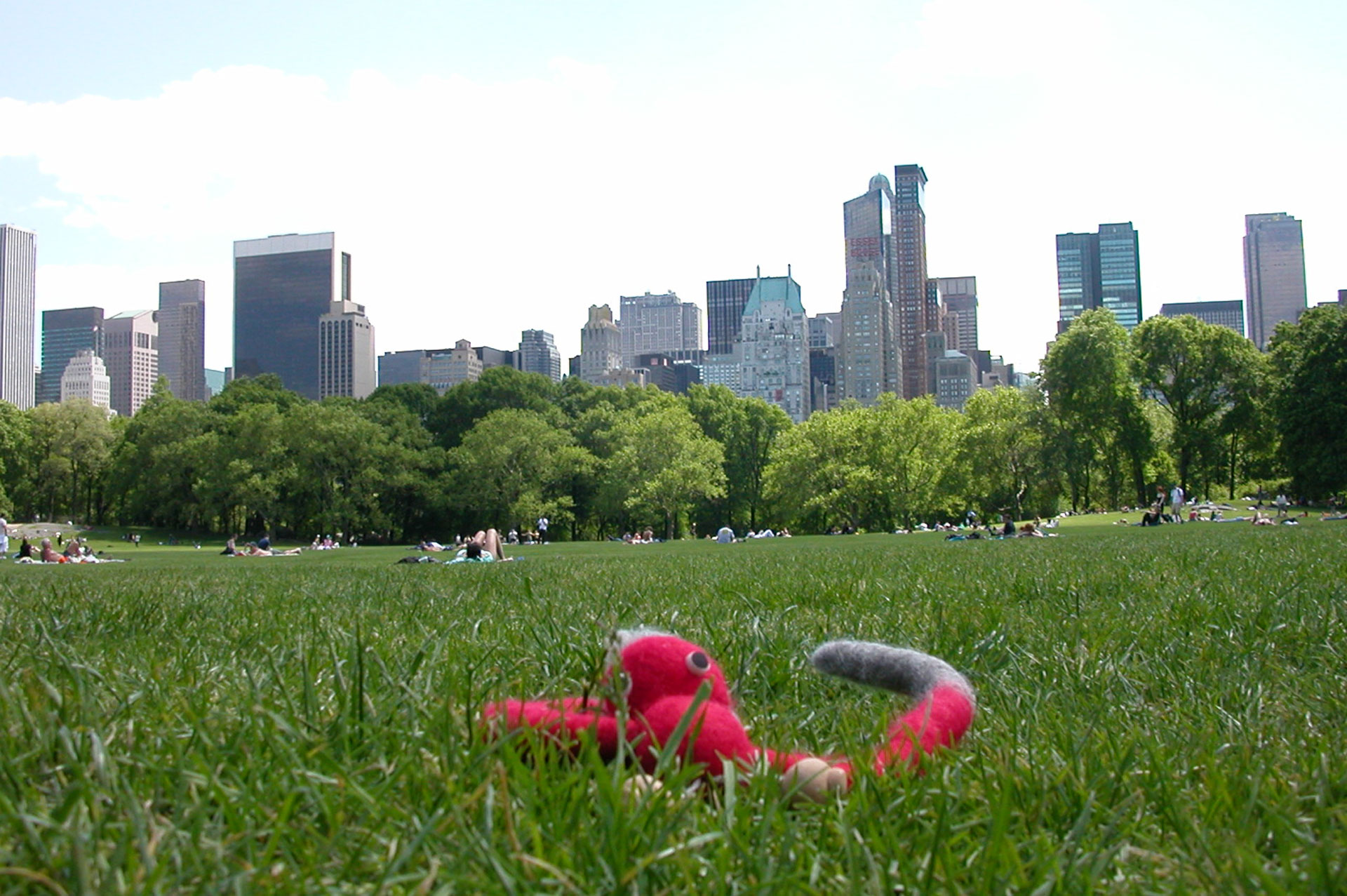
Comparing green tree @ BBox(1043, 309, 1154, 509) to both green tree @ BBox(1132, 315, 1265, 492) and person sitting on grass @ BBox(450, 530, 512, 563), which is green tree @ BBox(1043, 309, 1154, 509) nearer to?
green tree @ BBox(1132, 315, 1265, 492)

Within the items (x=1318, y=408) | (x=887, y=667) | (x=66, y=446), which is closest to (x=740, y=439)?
(x=1318, y=408)

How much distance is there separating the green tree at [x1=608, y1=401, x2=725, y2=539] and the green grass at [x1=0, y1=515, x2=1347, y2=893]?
5548 cm

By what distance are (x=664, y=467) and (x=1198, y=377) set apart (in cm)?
3339

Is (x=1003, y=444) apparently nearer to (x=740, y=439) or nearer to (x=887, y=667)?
(x=740, y=439)

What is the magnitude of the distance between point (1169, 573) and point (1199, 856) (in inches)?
219

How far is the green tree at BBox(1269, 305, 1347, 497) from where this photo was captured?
46.5 metres

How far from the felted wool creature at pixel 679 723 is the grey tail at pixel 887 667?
6.5 inches

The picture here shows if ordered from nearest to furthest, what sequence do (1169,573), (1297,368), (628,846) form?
(628,846), (1169,573), (1297,368)

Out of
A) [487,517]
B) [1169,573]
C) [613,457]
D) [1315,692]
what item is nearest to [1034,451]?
[613,457]

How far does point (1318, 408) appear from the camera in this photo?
1865 inches

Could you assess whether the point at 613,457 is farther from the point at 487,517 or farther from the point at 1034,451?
the point at 1034,451

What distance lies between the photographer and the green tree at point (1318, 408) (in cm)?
4650

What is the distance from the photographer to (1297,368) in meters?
49.1

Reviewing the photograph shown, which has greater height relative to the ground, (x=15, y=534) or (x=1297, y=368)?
(x=1297, y=368)
